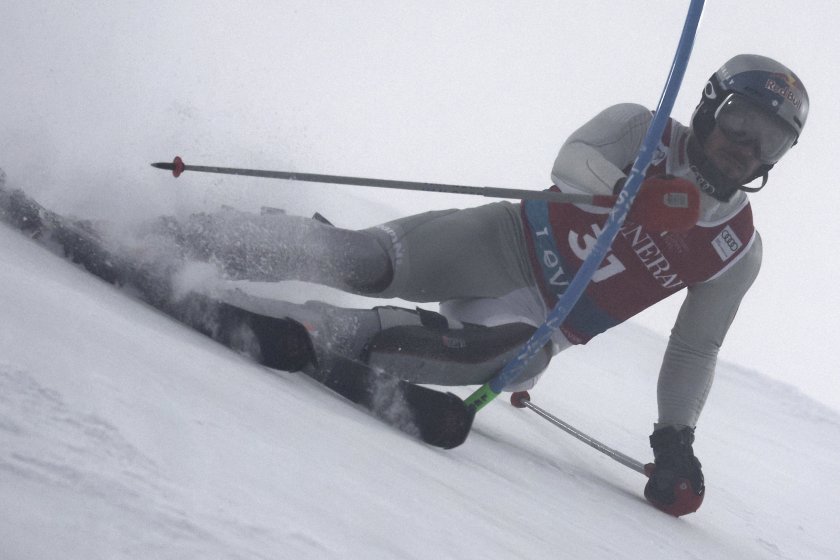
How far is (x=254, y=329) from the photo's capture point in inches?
84.1

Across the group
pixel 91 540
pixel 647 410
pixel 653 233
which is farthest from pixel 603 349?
pixel 91 540

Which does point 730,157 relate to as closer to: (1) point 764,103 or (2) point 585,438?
(1) point 764,103

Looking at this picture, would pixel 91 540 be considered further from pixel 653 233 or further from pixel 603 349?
pixel 603 349

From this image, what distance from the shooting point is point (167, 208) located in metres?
2.88

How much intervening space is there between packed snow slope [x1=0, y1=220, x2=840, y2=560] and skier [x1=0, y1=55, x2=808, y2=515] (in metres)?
0.24

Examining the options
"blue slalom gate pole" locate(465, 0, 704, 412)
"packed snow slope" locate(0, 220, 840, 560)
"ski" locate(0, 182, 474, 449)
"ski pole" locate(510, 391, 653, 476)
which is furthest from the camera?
"ski pole" locate(510, 391, 653, 476)

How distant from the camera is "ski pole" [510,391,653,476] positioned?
Result: 128 inches

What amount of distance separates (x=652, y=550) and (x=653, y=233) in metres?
1.12

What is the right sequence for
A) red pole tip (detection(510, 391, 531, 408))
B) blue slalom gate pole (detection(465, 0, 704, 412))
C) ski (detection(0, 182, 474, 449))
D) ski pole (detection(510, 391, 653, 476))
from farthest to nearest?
red pole tip (detection(510, 391, 531, 408)) < ski pole (detection(510, 391, 653, 476)) < blue slalom gate pole (detection(465, 0, 704, 412)) < ski (detection(0, 182, 474, 449))

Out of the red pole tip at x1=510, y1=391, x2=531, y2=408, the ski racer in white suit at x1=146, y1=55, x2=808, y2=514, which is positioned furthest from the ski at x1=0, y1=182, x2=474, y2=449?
the red pole tip at x1=510, y1=391, x2=531, y2=408

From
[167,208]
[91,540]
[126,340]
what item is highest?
A: [167,208]

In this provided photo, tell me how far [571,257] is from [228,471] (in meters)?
2.02

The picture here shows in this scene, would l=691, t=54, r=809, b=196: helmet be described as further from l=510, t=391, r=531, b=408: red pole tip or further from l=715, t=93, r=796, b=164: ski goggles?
l=510, t=391, r=531, b=408: red pole tip

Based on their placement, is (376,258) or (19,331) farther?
(376,258)
